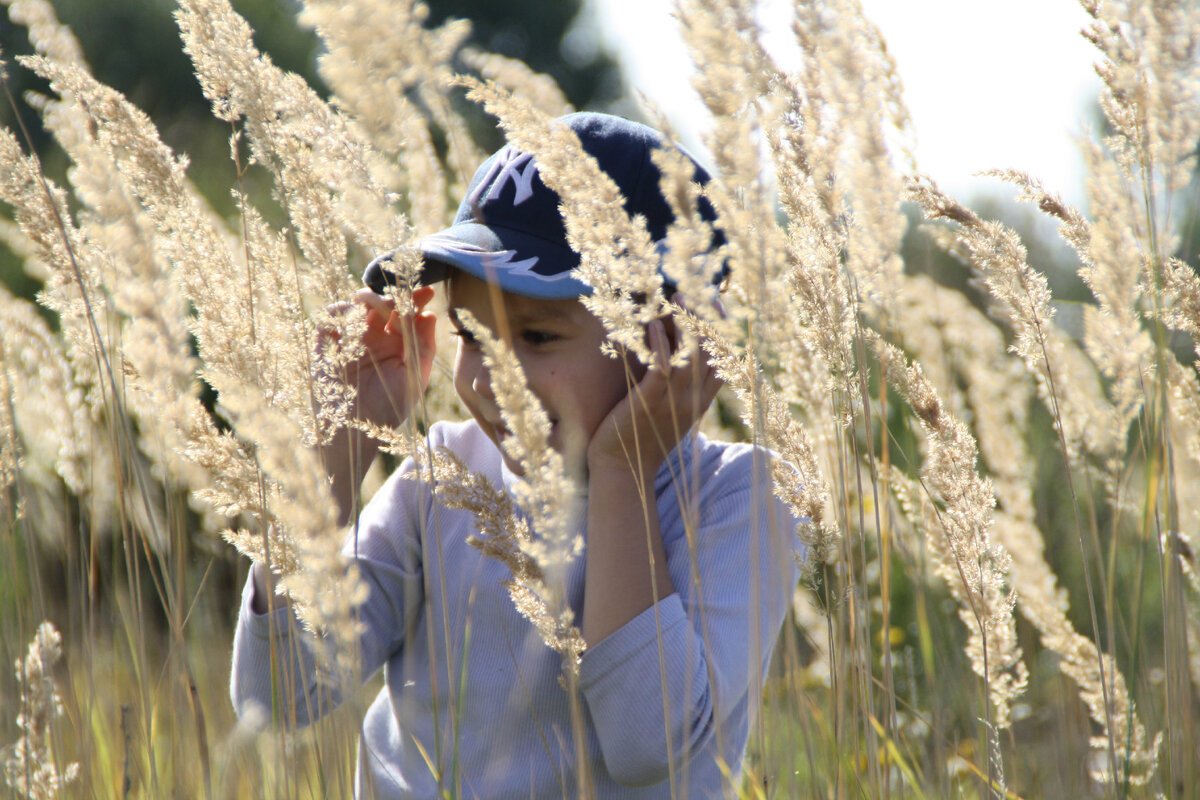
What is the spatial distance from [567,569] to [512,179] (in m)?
0.65

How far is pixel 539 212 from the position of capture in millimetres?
1524

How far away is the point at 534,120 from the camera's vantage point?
1.05 meters

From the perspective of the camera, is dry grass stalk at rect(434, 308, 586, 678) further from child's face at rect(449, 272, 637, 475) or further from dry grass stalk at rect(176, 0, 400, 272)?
child's face at rect(449, 272, 637, 475)

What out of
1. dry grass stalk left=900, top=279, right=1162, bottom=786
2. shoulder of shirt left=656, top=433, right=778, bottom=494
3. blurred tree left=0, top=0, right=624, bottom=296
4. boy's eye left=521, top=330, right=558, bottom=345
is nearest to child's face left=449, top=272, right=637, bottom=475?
boy's eye left=521, top=330, right=558, bottom=345

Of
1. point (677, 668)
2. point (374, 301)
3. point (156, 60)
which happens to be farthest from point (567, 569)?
point (156, 60)

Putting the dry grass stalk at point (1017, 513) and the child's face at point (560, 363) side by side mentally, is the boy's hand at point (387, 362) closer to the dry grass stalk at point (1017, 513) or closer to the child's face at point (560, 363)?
the child's face at point (560, 363)

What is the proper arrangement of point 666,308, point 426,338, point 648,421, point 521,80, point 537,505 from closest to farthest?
point 537,505 < point 666,308 < point 521,80 < point 648,421 < point 426,338

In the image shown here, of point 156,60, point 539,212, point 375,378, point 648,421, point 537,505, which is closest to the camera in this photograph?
point 537,505

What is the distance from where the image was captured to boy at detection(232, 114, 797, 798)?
1.26 metres

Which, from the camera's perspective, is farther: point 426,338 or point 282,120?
point 426,338

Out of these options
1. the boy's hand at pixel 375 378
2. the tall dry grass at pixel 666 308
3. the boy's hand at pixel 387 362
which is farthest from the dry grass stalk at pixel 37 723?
the boy's hand at pixel 387 362

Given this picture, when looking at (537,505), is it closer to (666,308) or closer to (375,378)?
(666,308)

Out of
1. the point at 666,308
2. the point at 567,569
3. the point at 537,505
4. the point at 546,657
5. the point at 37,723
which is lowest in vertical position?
the point at 37,723

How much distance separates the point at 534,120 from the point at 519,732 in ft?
2.93
